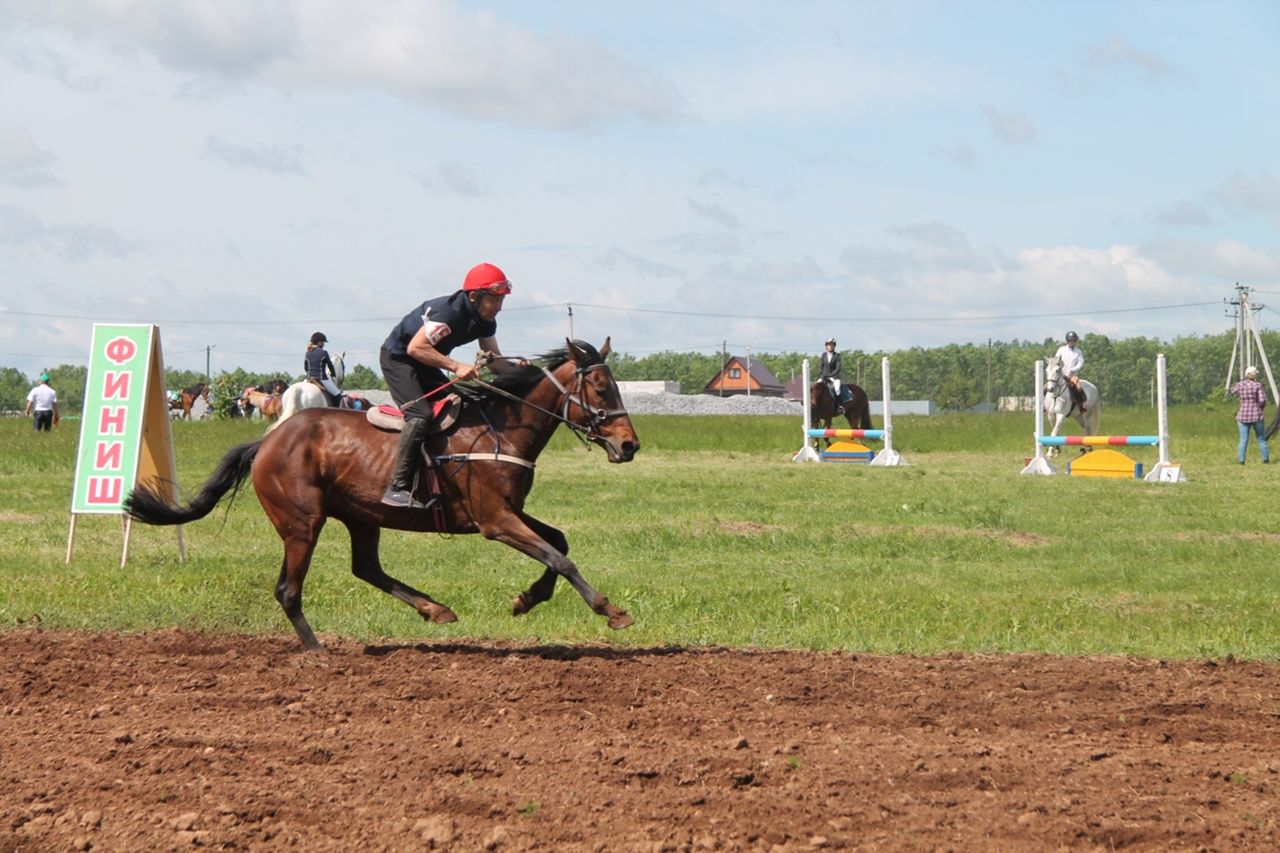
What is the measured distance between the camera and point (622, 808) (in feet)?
19.1

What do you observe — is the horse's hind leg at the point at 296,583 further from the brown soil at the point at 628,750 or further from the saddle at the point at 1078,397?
the saddle at the point at 1078,397

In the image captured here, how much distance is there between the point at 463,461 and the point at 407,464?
364mm

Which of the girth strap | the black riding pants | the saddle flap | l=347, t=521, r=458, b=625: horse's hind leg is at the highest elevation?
the black riding pants

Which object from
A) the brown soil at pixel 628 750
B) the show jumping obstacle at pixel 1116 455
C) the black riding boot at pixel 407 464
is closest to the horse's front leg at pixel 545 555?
the brown soil at pixel 628 750

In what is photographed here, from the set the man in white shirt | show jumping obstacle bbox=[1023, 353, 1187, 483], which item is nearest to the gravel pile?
the man in white shirt

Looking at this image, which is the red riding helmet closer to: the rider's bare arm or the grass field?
the rider's bare arm

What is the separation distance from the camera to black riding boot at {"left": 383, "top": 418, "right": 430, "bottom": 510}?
983cm

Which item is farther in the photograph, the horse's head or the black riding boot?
the black riding boot

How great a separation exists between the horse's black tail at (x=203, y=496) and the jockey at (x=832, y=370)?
2339cm

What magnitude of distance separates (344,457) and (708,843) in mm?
5373

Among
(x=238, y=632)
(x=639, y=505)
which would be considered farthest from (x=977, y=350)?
(x=238, y=632)

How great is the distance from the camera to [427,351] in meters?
9.78

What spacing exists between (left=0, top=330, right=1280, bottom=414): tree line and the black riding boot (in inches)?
2413

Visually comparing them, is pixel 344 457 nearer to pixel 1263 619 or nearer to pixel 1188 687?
pixel 1188 687
